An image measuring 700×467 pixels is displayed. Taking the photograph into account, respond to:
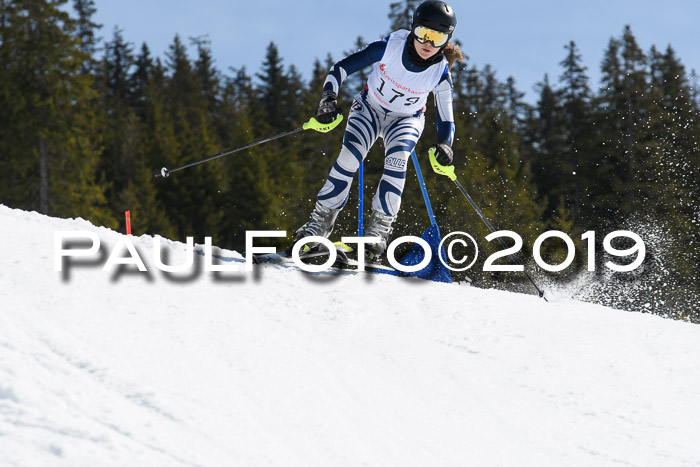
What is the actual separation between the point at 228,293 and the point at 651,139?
29.7 meters

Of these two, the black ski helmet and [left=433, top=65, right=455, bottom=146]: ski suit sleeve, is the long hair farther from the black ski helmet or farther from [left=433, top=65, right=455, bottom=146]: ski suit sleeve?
the black ski helmet

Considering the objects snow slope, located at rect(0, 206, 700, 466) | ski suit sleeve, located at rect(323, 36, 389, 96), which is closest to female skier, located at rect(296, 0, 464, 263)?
ski suit sleeve, located at rect(323, 36, 389, 96)

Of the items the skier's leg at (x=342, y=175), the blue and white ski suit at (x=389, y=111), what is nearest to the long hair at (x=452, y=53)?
the blue and white ski suit at (x=389, y=111)

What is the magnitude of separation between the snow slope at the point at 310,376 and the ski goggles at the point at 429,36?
7.05ft

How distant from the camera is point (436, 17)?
17.7 feet

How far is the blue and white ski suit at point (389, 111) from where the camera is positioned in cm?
579

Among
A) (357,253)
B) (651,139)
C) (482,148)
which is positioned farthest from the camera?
(482,148)

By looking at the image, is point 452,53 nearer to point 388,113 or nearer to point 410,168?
point 388,113

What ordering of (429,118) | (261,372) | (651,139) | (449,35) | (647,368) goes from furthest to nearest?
(651,139)
(429,118)
(449,35)
(647,368)
(261,372)

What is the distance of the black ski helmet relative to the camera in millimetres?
5406

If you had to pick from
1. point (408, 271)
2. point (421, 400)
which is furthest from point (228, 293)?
point (408, 271)

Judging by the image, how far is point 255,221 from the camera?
38406 mm

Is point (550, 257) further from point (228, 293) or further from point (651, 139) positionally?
point (228, 293)

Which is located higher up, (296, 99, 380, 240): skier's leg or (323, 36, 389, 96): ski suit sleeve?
(323, 36, 389, 96): ski suit sleeve
